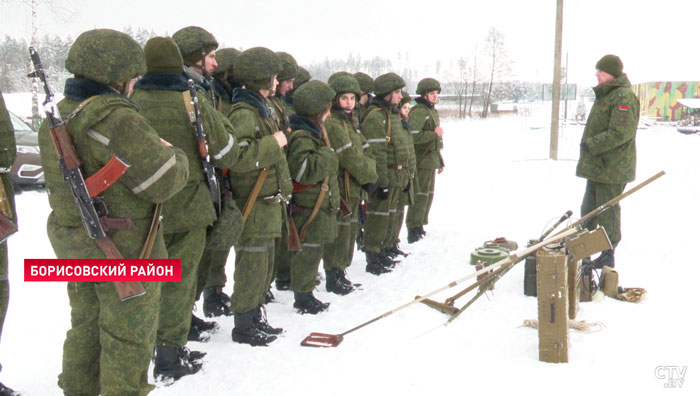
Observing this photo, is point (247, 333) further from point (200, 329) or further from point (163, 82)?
point (163, 82)

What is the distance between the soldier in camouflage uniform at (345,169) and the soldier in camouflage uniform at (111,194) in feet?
8.25

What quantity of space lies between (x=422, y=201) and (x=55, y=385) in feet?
16.4

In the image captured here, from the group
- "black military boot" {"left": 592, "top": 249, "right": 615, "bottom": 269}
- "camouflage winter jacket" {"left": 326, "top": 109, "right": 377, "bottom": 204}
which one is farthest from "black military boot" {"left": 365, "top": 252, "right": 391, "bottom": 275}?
"black military boot" {"left": 592, "top": 249, "right": 615, "bottom": 269}

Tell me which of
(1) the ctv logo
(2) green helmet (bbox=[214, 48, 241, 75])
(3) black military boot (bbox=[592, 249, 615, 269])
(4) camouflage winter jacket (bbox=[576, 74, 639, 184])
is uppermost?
(2) green helmet (bbox=[214, 48, 241, 75])

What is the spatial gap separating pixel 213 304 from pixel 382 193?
7.51ft

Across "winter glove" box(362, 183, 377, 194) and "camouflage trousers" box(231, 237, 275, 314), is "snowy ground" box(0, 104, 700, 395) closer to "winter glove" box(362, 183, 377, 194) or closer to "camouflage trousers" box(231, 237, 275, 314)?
"camouflage trousers" box(231, 237, 275, 314)

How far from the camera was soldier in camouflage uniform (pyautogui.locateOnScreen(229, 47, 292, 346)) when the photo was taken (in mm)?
4098

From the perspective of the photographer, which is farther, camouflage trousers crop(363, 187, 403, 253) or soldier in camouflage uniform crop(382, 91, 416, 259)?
soldier in camouflage uniform crop(382, 91, 416, 259)

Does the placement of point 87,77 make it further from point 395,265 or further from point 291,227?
point 395,265

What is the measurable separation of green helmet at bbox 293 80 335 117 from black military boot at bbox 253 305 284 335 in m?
1.65

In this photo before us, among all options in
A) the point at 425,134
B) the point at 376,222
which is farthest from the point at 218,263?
the point at 425,134

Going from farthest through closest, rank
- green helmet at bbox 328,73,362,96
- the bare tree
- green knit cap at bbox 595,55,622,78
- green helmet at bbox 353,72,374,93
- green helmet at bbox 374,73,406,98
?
the bare tree → green helmet at bbox 353,72,374,93 → green helmet at bbox 374,73,406,98 → green knit cap at bbox 595,55,622,78 → green helmet at bbox 328,73,362,96

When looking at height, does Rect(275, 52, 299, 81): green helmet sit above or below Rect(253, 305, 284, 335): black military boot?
above

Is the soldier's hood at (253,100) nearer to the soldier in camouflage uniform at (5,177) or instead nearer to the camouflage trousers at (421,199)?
the soldier in camouflage uniform at (5,177)
